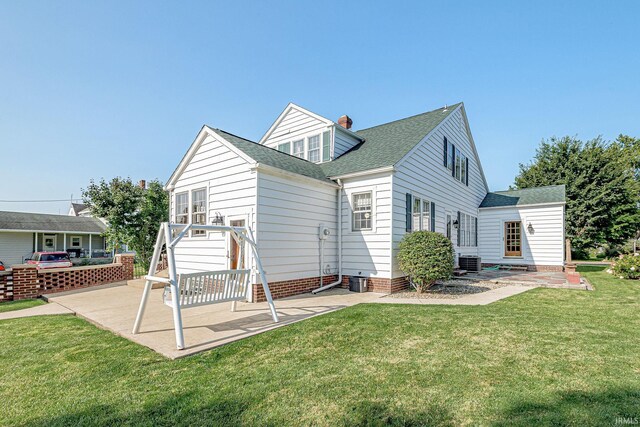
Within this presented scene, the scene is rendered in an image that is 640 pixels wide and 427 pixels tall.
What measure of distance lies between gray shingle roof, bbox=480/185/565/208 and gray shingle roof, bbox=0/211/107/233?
32312 millimetres

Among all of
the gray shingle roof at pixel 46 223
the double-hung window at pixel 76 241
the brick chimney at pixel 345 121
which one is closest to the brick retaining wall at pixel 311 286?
the brick chimney at pixel 345 121

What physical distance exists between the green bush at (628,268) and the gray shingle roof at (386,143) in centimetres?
916

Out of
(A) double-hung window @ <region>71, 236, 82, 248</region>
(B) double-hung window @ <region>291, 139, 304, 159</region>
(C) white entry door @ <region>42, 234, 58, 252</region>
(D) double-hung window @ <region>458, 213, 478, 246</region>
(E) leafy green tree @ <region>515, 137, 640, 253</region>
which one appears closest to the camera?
(B) double-hung window @ <region>291, 139, 304, 159</region>

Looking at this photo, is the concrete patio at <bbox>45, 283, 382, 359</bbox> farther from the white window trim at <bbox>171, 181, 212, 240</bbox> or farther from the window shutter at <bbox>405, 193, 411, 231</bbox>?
the window shutter at <bbox>405, 193, 411, 231</bbox>

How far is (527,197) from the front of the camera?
1627cm

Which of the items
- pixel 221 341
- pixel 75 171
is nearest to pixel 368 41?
pixel 221 341

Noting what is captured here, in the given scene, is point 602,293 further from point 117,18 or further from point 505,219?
point 117,18

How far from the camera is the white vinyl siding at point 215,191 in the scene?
8.57 metres

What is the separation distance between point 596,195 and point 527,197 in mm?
10745

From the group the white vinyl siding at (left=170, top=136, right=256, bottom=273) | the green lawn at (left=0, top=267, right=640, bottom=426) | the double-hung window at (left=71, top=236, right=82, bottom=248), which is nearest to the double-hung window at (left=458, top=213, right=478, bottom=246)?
the green lawn at (left=0, top=267, right=640, bottom=426)

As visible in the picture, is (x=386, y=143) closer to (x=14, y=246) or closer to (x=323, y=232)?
(x=323, y=232)

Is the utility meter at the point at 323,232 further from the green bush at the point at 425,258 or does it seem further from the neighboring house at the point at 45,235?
the neighboring house at the point at 45,235

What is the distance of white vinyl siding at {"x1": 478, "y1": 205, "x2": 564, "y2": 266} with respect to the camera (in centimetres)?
1505

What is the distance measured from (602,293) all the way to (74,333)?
1262 centimetres
